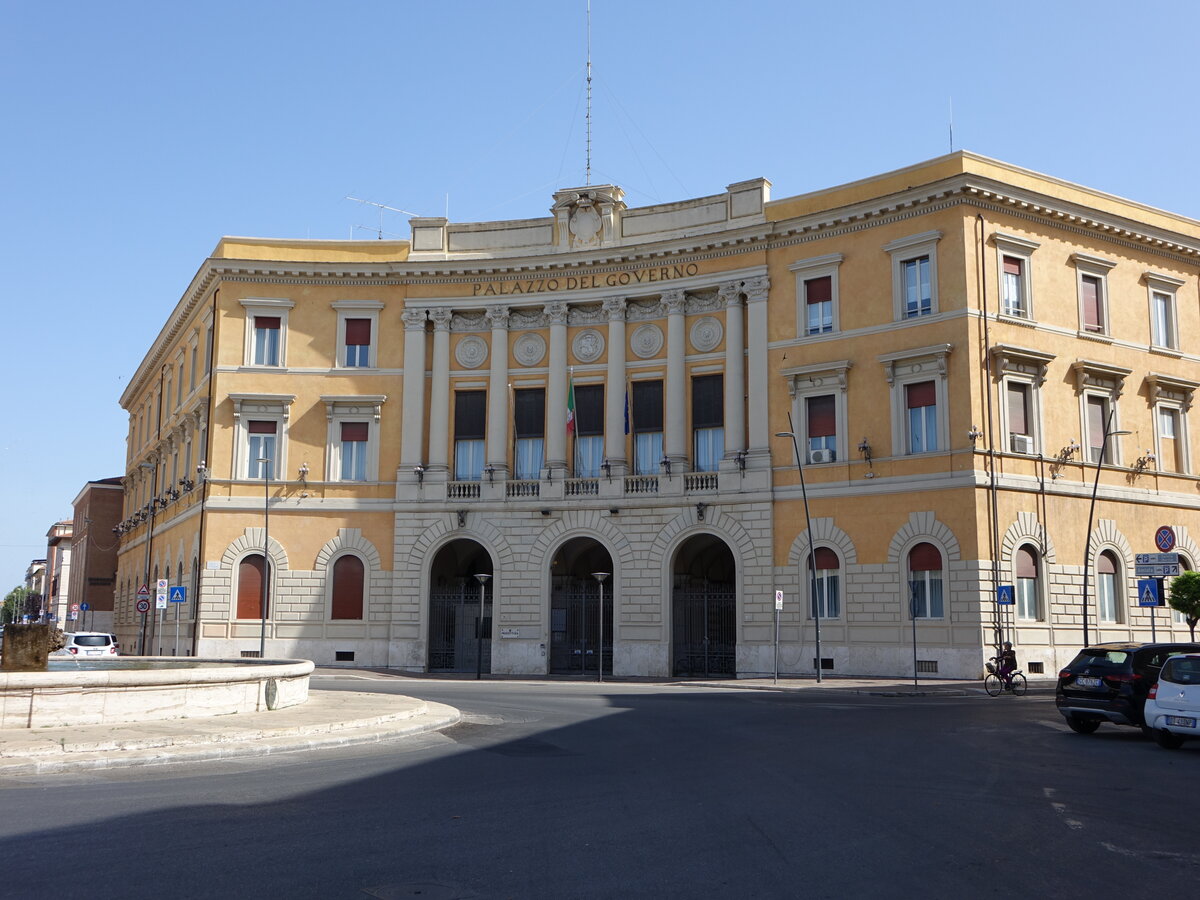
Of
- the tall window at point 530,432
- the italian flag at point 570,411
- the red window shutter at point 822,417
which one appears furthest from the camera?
the tall window at point 530,432

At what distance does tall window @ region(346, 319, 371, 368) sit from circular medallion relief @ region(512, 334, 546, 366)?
5.48 m

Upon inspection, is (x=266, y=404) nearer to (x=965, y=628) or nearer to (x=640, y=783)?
(x=965, y=628)

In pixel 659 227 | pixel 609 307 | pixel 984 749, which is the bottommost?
pixel 984 749

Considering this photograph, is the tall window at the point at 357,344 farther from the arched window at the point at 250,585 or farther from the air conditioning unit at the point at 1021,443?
the air conditioning unit at the point at 1021,443

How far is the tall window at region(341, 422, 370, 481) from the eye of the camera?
132 feet

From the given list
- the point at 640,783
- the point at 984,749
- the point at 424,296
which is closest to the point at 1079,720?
the point at 984,749

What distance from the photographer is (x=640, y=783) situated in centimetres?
1207

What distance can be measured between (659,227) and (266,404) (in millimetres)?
15458

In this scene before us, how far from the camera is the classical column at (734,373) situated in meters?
36.6

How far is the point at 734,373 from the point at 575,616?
1057 cm

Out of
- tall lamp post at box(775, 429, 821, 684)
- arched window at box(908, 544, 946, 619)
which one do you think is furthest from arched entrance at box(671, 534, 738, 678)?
arched window at box(908, 544, 946, 619)

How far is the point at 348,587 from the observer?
39.5 meters

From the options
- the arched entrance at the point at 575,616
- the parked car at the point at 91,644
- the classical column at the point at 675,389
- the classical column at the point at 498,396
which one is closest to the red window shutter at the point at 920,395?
the classical column at the point at 675,389

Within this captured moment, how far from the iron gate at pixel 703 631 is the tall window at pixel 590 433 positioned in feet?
16.4
